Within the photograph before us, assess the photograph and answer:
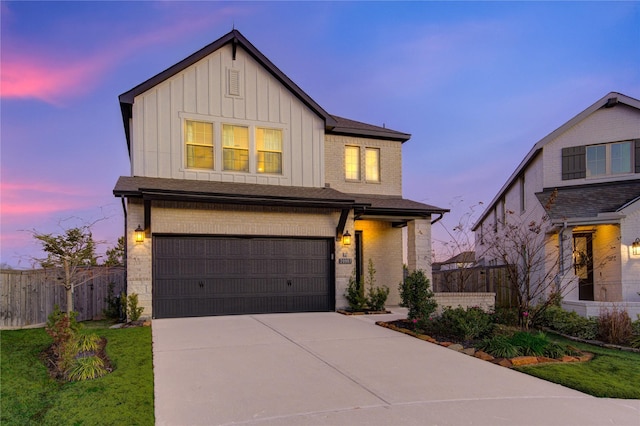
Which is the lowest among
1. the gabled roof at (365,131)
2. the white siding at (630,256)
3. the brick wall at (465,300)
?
the brick wall at (465,300)

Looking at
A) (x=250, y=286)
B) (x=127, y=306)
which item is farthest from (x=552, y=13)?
(x=127, y=306)

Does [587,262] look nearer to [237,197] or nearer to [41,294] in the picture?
[237,197]

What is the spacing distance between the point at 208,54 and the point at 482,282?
1364 cm

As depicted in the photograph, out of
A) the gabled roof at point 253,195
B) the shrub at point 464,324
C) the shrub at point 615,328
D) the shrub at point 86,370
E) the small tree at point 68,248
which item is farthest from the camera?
the gabled roof at point 253,195

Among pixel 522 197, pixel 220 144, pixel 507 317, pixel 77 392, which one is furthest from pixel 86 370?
pixel 522 197

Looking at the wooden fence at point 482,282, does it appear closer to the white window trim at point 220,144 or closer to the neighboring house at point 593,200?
→ the neighboring house at point 593,200

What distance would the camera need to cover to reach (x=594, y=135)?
17625 millimetres

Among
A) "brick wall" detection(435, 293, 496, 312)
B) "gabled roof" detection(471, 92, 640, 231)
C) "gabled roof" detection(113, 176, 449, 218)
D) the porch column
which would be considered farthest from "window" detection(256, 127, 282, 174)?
"gabled roof" detection(471, 92, 640, 231)

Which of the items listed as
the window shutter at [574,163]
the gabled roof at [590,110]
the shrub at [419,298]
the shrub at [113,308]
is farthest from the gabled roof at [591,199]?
the shrub at [113,308]

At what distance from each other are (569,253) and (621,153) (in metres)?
4.81

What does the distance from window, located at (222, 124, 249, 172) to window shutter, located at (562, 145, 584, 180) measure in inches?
467

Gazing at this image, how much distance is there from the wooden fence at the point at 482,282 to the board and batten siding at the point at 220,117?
727 cm

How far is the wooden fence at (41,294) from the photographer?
501 inches

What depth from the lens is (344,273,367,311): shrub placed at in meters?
14.3
